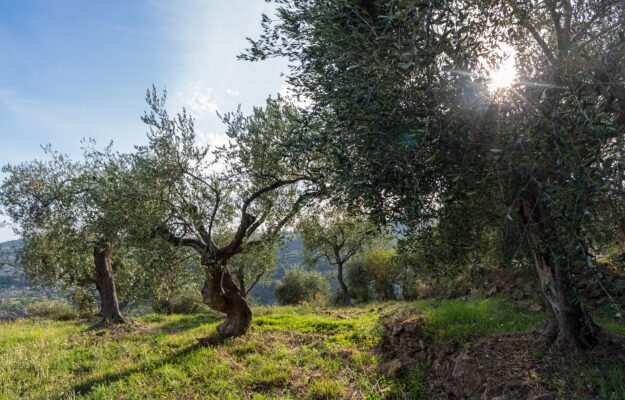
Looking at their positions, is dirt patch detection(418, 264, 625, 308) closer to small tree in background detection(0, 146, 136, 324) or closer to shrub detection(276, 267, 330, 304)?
small tree in background detection(0, 146, 136, 324)

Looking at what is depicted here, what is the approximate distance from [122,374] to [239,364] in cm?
404

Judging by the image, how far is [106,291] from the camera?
78.0ft

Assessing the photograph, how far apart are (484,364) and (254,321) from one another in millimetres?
14314

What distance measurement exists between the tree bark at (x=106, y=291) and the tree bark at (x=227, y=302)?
10.1m

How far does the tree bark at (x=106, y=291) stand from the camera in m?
22.6

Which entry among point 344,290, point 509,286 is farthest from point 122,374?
point 344,290

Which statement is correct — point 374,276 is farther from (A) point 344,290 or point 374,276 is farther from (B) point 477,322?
(B) point 477,322

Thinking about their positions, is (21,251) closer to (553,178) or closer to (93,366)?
(93,366)

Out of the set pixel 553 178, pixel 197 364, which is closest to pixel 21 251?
pixel 197 364

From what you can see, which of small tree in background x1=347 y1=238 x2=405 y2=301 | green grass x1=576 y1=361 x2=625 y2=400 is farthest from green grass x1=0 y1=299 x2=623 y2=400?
small tree in background x1=347 y1=238 x2=405 y2=301

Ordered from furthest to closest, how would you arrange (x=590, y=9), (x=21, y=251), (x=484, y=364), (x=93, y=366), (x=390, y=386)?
(x=21, y=251)
(x=93, y=366)
(x=390, y=386)
(x=484, y=364)
(x=590, y=9)

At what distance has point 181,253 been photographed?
47.2 ft

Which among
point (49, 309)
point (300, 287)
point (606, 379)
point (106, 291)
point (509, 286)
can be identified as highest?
point (106, 291)

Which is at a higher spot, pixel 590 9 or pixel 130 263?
pixel 590 9
